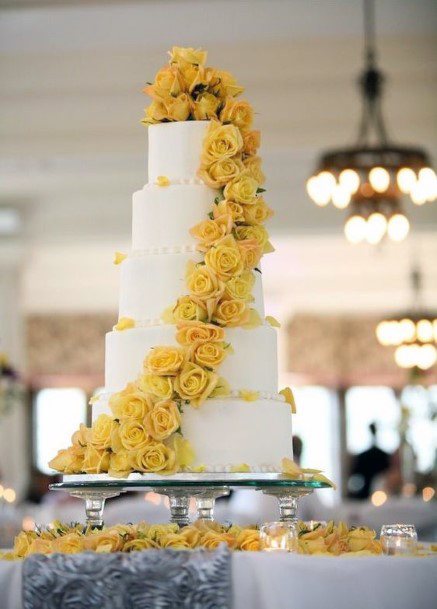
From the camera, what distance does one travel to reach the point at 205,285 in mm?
4004

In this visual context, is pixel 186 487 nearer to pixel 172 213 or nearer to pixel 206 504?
pixel 206 504

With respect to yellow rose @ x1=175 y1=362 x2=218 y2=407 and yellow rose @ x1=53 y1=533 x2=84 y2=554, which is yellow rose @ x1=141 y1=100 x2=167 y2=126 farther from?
yellow rose @ x1=53 y1=533 x2=84 y2=554

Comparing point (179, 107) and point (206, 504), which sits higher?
point (179, 107)

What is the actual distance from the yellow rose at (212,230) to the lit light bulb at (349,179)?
204 inches

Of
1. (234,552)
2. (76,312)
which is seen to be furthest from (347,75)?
(76,312)

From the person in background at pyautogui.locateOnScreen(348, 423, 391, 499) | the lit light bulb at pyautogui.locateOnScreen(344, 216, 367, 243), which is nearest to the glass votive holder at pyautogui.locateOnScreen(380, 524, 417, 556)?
the lit light bulb at pyautogui.locateOnScreen(344, 216, 367, 243)

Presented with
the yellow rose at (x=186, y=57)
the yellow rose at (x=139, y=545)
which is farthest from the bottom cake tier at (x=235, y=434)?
the yellow rose at (x=186, y=57)

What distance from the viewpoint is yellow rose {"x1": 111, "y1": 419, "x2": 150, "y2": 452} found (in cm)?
385

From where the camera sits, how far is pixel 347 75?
11.6 m

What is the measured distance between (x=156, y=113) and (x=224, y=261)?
698mm

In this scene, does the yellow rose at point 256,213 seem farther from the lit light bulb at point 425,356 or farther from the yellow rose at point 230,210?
the lit light bulb at point 425,356

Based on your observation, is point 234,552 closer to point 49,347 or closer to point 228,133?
point 228,133

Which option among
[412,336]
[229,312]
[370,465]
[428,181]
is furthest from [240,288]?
[412,336]

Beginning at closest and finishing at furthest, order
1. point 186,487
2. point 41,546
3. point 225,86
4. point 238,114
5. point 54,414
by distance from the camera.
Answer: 1. point 41,546
2. point 186,487
3. point 238,114
4. point 225,86
5. point 54,414
